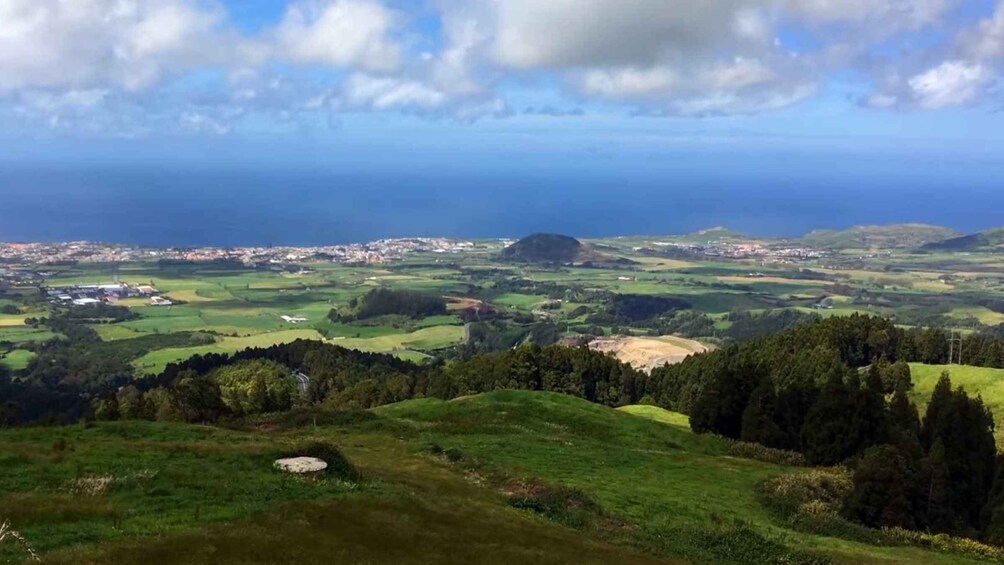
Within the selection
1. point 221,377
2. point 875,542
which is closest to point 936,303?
point 221,377

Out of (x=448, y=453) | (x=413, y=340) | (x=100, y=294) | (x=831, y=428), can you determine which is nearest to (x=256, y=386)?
(x=448, y=453)

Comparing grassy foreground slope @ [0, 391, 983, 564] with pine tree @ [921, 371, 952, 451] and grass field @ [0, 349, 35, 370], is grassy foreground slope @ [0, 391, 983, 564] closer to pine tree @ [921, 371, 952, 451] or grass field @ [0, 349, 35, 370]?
pine tree @ [921, 371, 952, 451]

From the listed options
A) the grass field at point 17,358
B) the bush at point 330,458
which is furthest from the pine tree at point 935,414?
the grass field at point 17,358

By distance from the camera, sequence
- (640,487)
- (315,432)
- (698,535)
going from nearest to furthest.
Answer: (698,535)
(640,487)
(315,432)

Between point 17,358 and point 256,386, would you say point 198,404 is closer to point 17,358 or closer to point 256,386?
point 256,386

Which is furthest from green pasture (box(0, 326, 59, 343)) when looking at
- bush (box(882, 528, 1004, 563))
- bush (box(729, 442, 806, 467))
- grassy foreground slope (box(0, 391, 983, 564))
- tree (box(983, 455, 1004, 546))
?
tree (box(983, 455, 1004, 546))

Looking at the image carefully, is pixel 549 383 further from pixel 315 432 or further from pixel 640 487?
pixel 640 487

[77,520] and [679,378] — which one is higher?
[77,520]
